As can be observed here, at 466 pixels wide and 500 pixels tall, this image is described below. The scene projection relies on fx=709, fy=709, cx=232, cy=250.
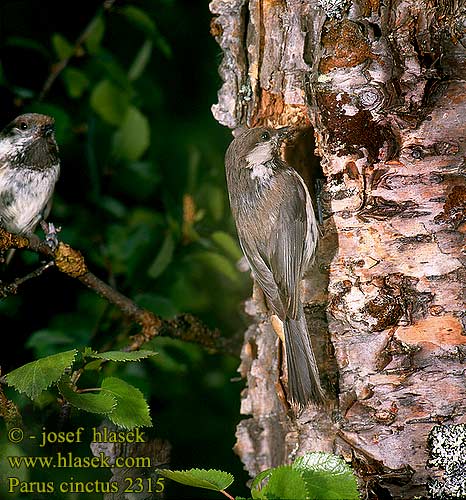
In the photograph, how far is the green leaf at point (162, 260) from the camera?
232 cm

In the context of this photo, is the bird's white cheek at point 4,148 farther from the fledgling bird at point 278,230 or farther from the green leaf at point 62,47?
the fledgling bird at point 278,230

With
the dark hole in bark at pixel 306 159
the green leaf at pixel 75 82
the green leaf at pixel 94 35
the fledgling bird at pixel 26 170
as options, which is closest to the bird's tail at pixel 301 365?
the dark hole in bark at pixel 306 159

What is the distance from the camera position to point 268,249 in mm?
1964

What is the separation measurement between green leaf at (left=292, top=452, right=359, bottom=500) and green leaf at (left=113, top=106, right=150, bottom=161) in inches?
57.2

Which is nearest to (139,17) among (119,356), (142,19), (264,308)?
(142,19)

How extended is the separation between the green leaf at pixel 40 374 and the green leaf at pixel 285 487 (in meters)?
0.45

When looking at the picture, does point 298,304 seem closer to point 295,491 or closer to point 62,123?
point 295,491

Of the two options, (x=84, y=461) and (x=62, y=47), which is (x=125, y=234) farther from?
(x=84, y=461)

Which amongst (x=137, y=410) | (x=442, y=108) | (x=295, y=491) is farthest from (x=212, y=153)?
(x=295, y=491)

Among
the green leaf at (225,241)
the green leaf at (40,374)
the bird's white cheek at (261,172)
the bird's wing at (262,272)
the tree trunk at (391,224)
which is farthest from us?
the green leaf at (225,241)

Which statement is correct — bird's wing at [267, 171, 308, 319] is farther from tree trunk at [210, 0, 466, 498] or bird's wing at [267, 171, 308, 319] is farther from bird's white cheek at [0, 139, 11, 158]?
bird's white cheek at [0, 139, 11, 158]

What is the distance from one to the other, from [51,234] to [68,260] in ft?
0.75

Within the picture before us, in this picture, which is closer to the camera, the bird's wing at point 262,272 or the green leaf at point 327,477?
the green leaf at point 327,477

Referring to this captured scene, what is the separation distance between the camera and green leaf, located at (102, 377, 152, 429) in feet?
4.77
